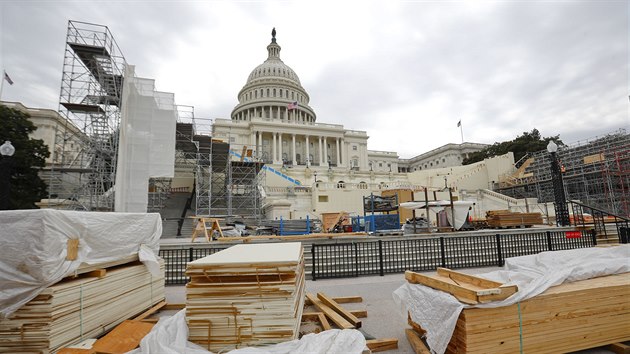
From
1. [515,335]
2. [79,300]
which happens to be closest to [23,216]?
[79,300]

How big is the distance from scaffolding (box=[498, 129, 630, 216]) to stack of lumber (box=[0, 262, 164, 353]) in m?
34.3

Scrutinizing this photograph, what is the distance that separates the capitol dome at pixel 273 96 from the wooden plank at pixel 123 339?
73075 millimetres

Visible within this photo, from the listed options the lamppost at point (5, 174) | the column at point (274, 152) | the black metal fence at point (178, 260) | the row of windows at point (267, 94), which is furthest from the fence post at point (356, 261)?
the row of windows at point (267, 94)

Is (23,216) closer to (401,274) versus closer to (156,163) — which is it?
(401,274)

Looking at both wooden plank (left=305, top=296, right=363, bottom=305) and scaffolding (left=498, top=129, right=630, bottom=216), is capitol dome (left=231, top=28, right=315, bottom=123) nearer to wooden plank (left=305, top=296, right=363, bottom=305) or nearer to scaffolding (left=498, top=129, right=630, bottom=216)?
scaffolding (left=498, top=129, right=630, bottom=216)

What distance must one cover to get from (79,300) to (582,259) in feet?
24.2

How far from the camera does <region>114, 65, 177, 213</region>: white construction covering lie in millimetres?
17156

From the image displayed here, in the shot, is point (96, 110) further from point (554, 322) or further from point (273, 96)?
point (273, 96)

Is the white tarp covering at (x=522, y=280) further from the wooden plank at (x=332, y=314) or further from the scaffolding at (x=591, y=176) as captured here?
the scaffolding at (x=591, y=176)

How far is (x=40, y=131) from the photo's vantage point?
38.8 metres

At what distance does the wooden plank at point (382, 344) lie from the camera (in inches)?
155

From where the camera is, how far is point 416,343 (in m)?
3.91

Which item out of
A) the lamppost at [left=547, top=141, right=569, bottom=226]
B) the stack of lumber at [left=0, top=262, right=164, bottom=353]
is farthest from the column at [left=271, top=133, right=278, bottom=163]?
the stack of lumber at [left=0, top=262, right=164, bottom=353]

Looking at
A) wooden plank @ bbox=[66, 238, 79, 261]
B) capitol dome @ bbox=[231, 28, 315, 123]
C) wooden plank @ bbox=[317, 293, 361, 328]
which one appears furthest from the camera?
capitol dome @ bbox=[231, 28, 315, 123]
